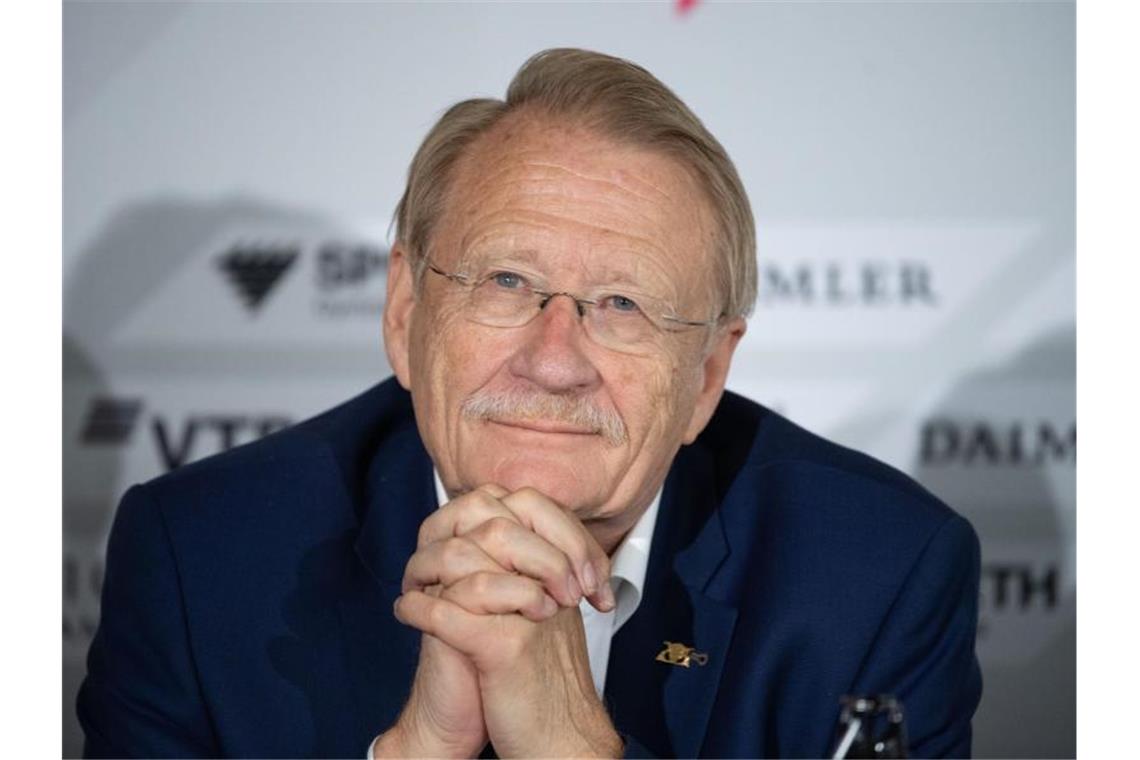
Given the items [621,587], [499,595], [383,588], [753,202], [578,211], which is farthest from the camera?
[753,202]

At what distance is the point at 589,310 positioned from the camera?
220cm

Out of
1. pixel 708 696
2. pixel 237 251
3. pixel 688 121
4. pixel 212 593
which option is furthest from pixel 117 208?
pixel 708 696

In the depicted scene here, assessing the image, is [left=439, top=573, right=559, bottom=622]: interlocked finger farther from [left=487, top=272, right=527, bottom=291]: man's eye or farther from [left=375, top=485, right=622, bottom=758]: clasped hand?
[left=487, top=272, right=527, bottom=291]: man's eye

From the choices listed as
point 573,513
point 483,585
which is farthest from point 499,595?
point 573,513

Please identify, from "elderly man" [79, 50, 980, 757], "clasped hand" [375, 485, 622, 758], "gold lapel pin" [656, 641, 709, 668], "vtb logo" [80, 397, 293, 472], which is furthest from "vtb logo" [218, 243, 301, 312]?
"clasped hand" [375, 485, 622, 758]

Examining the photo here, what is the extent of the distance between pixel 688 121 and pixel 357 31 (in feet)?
4.33

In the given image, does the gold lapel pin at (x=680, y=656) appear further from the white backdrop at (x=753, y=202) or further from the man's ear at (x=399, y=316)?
the white backdrop at (x=753, y=202)

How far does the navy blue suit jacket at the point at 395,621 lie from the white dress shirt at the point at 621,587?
0.02 metres

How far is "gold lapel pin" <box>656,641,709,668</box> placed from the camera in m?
2.33

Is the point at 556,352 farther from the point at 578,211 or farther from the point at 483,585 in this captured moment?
the point at 483,585

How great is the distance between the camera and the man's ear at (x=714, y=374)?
2386mm

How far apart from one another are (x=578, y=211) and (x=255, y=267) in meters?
1.36

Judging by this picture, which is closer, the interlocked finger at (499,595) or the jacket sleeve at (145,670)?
the interlocked finger at (499,595)

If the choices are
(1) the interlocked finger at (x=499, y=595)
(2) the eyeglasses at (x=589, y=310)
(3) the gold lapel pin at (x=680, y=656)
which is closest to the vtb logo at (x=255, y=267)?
(2) the eyeglasses at (x=589, y=310)
